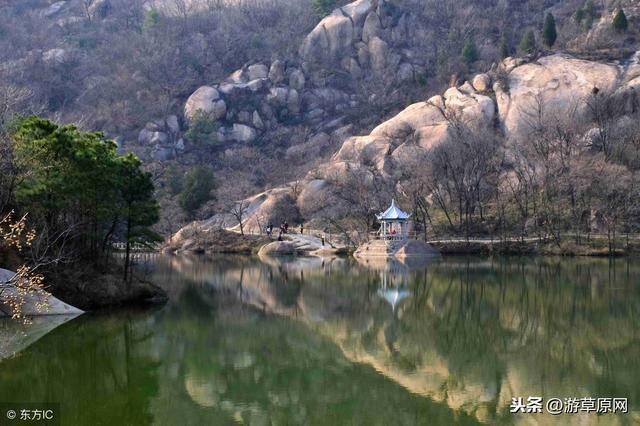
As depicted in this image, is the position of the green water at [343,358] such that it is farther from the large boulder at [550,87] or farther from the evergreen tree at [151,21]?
the evergreen tree at [151,21]

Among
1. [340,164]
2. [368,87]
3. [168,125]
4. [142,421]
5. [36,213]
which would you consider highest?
[368,87]

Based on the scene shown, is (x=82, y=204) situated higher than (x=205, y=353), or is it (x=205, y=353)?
(x=82, y=204)

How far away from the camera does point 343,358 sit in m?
14.1

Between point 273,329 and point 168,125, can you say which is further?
point 168,125

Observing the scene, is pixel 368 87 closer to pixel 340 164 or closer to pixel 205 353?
pixel 340 164

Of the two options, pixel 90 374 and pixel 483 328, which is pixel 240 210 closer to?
pixel 483 328

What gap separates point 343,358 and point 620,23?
61350 millimetres

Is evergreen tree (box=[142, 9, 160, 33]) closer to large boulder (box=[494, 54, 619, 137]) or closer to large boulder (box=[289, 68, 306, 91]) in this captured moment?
large boulder (box=[289, 68, 306, 91])

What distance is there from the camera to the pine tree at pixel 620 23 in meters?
63.2

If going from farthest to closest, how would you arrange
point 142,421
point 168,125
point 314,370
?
point 168,125, point 314,370, point 142,421

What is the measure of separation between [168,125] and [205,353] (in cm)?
6864

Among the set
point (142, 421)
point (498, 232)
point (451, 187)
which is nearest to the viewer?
point (142, 421)

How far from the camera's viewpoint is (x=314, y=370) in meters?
12.9

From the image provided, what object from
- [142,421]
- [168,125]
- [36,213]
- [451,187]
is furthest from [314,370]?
[168,125]
